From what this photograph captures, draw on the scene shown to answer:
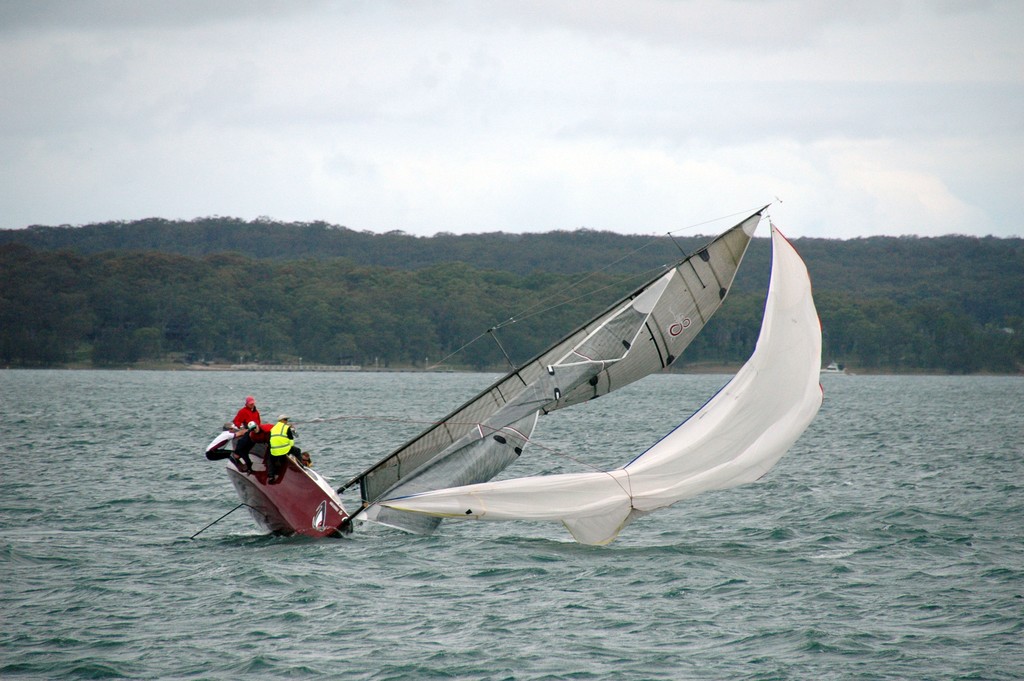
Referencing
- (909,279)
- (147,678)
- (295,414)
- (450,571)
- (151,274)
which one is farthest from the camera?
(909,279)

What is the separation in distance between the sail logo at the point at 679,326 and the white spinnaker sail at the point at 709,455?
1193 mm

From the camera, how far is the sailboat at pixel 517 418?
17375 millimetres

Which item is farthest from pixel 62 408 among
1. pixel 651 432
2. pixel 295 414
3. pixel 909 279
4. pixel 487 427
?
pixel 909 279

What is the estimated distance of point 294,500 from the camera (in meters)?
17.5

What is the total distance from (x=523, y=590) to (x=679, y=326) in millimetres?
5133

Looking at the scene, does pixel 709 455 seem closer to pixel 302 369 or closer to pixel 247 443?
pixel 247 443

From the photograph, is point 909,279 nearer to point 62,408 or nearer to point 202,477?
point 62,408

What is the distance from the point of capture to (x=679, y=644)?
42.1 ft

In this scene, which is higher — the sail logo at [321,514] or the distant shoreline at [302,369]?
the sail logo at [321,514]

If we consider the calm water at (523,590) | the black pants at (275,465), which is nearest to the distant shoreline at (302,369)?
the calm water at (523,590)

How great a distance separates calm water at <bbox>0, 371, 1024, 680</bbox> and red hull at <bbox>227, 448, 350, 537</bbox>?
36 centimetres

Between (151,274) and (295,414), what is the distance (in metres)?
115

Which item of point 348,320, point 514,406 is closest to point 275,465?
point 514,406

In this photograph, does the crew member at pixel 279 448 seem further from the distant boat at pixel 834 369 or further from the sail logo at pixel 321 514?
the distant boat at pixel 834 369
